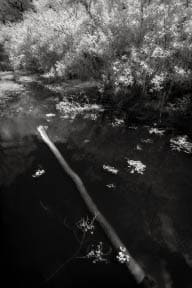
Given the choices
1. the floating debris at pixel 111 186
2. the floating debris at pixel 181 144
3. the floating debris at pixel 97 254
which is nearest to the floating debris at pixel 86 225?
the floating debris at pixel 97 254

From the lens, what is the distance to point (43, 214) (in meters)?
7.83

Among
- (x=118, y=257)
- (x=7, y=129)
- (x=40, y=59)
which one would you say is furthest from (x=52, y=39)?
(x=118, y=257)

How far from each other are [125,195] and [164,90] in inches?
334

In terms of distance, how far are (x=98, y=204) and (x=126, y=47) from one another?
1354 cm

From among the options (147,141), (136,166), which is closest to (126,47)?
(147,141)

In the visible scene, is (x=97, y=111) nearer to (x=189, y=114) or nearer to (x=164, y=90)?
(x=164, y=90)

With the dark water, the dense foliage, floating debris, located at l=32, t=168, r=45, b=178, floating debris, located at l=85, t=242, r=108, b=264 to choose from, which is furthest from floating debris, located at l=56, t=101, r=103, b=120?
floating debris, located at l=85, t=242, r=108, b=264

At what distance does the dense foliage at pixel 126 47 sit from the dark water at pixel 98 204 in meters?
3.36

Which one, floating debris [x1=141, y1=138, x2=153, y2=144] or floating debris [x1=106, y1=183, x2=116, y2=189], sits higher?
floating debris [x1=141, y1=138, x2=153, y2=144]

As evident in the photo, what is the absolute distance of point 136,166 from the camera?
10148 mm

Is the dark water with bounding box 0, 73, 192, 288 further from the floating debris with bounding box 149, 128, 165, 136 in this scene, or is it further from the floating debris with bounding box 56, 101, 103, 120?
the floating debris with bounding box 56, 101, 103, 120

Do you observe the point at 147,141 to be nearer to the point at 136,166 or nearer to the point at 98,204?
the point at 136,166

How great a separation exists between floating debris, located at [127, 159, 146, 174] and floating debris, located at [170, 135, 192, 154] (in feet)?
6.60

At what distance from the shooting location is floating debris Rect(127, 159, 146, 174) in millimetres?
9859
